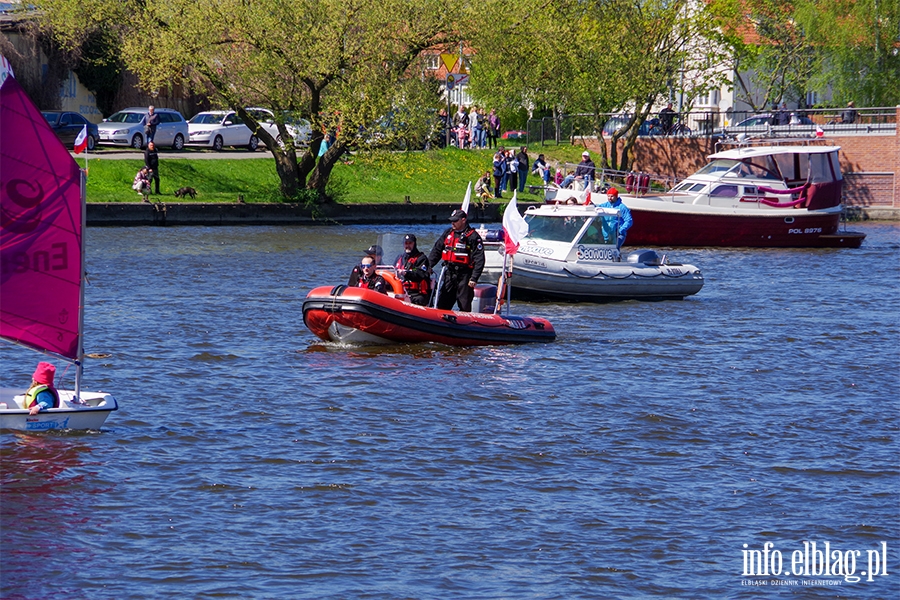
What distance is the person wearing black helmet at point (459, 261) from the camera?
1981 centimetres

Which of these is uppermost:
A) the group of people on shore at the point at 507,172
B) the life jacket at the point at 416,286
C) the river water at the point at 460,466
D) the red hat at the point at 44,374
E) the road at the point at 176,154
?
the road at the point at 176,154

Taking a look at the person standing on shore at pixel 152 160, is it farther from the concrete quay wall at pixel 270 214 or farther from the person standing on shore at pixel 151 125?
the person standing on shore at pixel 151 125

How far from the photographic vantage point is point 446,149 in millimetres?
51125

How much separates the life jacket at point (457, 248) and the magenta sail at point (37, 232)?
7148 mm

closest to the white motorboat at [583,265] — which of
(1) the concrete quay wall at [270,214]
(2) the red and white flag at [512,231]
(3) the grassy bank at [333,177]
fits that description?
(2) the red and white flag at [512,231]

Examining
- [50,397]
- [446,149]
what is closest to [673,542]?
[50,397]

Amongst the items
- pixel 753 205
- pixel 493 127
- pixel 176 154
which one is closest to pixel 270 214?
pixel 176 154

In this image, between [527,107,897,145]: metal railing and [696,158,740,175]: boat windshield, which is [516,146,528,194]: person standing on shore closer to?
[527,107,897,145]: metal railing

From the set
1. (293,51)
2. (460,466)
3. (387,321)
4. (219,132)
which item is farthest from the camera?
(219,132)

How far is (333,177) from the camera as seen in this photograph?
44.5 metres

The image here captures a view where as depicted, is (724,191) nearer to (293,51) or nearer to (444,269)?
(293,51)

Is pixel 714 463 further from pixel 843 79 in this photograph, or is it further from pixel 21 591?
pixel 843 79

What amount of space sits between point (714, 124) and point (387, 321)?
127 ft

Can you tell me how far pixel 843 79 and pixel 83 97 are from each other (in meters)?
32.0
